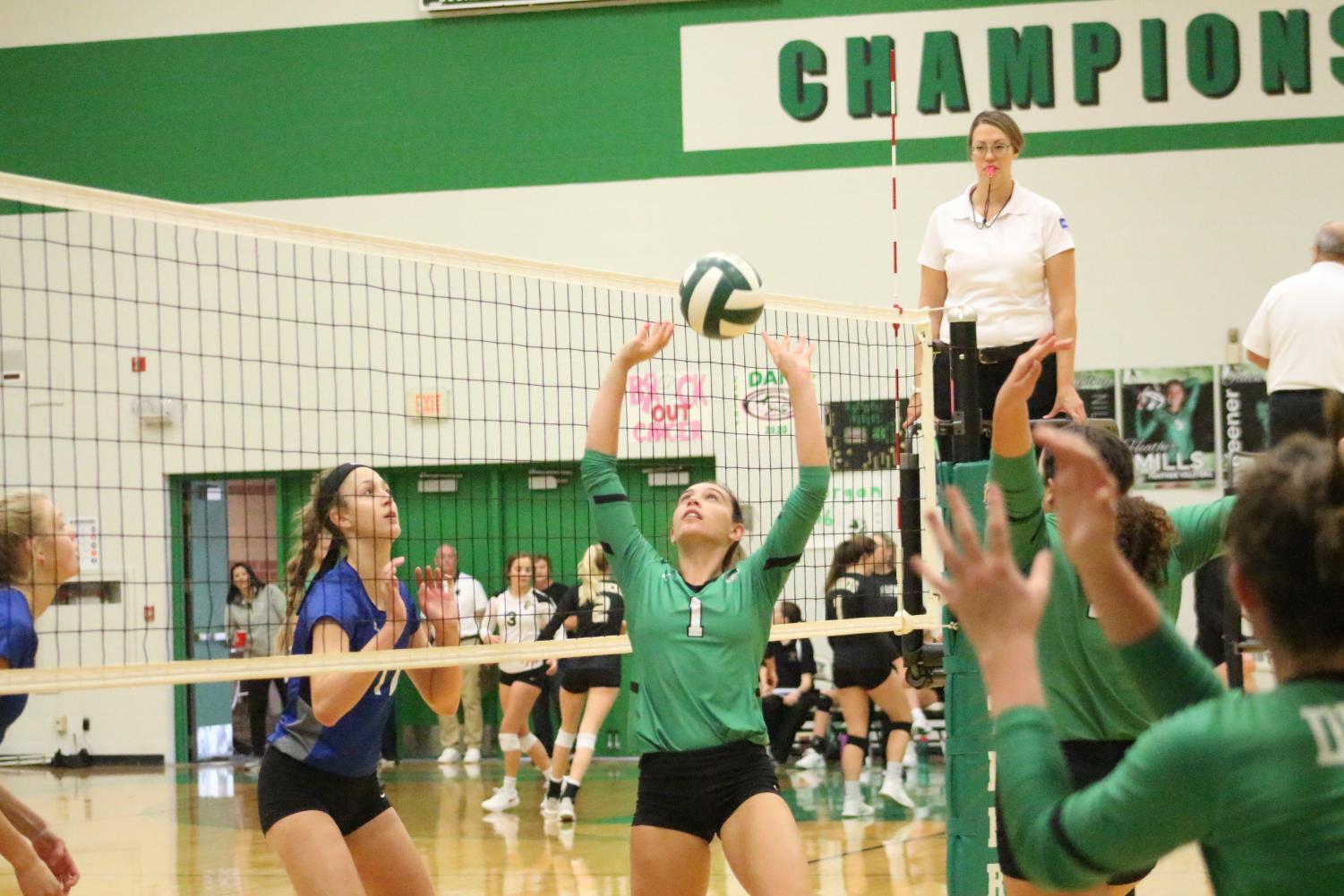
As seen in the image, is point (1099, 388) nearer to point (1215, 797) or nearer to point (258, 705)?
point (258, 705)

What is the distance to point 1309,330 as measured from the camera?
21.7 ft

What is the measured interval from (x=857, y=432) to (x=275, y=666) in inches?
402

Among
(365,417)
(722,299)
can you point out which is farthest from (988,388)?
(365,417)

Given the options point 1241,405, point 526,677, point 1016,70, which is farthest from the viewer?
point 1016,70

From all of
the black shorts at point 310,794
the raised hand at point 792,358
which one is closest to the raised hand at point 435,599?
the black shorts at point 310,794

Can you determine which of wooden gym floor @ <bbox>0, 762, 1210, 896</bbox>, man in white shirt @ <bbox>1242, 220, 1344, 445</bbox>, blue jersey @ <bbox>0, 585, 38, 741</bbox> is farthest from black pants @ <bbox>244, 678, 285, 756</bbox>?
man in white shirt @ <bbox>1242, 220, 1344, 445</bbox>

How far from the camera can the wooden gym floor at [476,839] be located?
26.5 feet

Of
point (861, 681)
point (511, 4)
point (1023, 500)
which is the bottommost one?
point (861, 681)

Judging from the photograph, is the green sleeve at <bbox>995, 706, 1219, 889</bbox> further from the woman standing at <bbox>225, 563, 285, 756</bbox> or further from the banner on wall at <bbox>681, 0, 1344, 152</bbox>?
the woman standing at <bbox>225, 563, 285, 756</bbox>

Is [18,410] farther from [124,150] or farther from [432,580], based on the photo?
[432,580]

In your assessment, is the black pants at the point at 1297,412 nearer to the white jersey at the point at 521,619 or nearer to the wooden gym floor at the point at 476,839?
the wooden gym floor at the point at 476,839

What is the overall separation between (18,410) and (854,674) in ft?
33.3

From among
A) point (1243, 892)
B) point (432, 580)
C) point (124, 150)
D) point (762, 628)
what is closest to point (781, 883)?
point (762, 628)

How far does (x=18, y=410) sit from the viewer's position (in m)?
15.6
